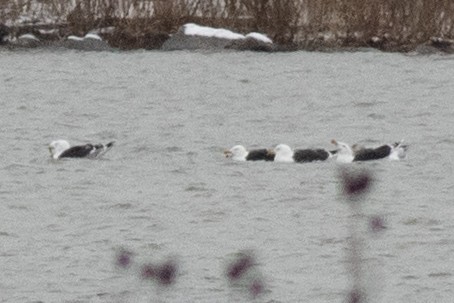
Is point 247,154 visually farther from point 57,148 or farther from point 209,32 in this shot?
point 209,32

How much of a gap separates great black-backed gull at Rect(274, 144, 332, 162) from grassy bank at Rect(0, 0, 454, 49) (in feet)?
47.7

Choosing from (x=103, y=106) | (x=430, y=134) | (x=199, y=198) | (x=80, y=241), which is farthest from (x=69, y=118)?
(x=80, y=241)

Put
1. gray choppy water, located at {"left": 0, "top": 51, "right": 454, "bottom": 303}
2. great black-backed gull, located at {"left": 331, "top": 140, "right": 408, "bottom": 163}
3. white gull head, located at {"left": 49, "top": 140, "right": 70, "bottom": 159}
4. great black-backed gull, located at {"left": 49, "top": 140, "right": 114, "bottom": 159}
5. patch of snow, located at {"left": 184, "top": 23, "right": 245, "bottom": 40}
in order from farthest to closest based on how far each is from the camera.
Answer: patch of snow, located at {"left": 184, "top": 23, "right": 245, "bottom": 40} < white gull head, located at {"left": 49, "top": 140, "right": 70, "bottom": 159} < great black-backed gull, located at {"left": 49, "top": 140, "right": 114, "bottom": 159} < great black-backed gull, located at {"left": 331, "top": 140, "right": 408, "bottom": 163} < gray choppy water, located at {"left": 0, "top": 51, "right": 454, "bottom": 303}

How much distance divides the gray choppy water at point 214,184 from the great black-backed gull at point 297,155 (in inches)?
8.6

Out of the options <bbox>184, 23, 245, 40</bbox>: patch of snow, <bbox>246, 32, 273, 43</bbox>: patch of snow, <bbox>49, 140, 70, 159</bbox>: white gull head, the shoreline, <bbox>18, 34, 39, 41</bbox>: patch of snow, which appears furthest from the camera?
<bbox>18, 34, 39, 41</bbox>: patch of snow

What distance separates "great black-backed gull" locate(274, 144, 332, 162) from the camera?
1609cm

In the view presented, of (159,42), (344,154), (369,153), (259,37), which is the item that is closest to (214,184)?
(344,154)

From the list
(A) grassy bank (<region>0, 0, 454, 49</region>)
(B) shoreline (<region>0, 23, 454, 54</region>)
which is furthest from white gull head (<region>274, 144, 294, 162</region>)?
(A) grassy bank (<region>0, 0, 454, 49</region>)

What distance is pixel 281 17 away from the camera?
31.8 metres

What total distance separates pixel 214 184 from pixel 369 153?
2.17 meters

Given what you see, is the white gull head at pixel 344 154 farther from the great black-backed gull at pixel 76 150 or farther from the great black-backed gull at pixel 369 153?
the great black-backed gull at pixel 76 150

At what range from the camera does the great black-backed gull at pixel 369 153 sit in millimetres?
16047

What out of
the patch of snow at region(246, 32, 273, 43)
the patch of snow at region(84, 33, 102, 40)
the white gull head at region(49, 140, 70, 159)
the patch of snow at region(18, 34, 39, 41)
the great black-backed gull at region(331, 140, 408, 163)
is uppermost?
the great black-backed gull at region(331, 140, 408, 163)

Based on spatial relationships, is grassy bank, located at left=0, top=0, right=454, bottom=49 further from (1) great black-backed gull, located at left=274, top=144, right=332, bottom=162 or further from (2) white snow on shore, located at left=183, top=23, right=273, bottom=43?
(1) great black-backed gull, located at left=274, top=144, right=332, bottom=162
